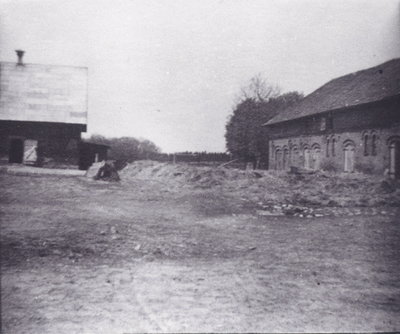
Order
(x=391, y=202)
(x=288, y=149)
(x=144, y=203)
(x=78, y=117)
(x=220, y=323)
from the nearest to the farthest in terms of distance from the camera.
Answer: (x=220, y=323), (x=144, y=203), (x=78, y=117), (x=391, y=202), (x=288, y=149)

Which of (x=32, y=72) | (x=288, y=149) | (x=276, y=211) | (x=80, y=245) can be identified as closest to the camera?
(x=80, y=245)

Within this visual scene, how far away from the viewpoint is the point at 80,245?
4.73 metres

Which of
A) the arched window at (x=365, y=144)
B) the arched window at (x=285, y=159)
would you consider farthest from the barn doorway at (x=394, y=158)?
the arched window at (x=285, y=159)

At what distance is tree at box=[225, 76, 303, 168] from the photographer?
28.3 feet

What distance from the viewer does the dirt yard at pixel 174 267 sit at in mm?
3613

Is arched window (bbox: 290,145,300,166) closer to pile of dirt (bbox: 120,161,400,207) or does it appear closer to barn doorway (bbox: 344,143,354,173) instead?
barn doorway (bbox: 344,143,354,173)

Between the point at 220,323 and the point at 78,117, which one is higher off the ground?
the point at 78,117

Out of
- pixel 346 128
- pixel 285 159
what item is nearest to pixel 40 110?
pixel 346 128

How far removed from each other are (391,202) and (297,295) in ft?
24.1

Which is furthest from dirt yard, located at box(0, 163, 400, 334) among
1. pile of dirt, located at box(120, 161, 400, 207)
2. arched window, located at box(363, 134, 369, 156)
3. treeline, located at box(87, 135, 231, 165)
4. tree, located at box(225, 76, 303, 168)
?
arched window, located at box(363, 134, 369, 156)

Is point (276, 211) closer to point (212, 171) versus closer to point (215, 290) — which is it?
point (215, 290)

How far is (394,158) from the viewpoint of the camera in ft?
56.4

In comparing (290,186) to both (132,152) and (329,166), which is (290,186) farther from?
(132,152)

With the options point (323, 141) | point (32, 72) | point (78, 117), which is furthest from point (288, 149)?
point (32, 72)
